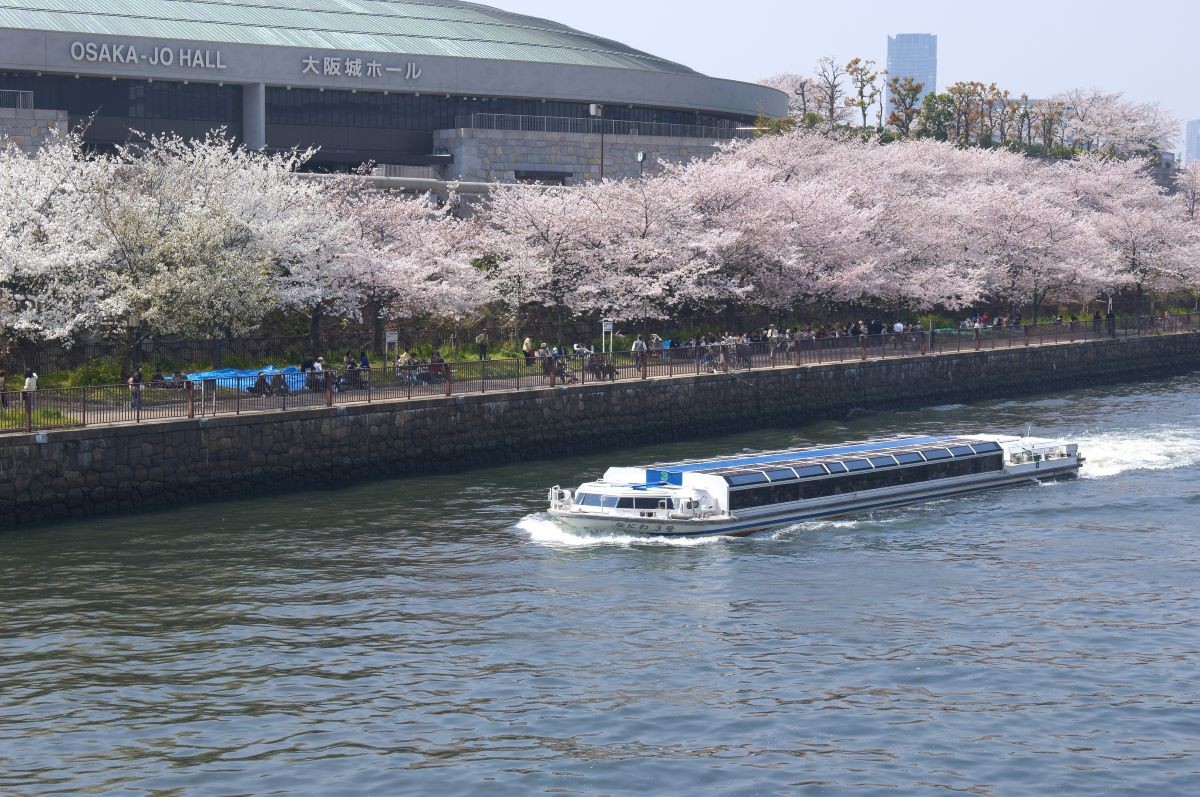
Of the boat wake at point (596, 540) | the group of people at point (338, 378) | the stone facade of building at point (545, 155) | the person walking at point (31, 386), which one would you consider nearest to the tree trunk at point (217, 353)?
the group of people at point (338, 378)

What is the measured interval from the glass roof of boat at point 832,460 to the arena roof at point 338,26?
4936cm

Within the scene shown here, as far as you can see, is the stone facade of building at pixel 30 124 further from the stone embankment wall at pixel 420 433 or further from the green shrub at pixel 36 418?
the green shrub at pixel 36 418

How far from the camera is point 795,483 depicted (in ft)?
157

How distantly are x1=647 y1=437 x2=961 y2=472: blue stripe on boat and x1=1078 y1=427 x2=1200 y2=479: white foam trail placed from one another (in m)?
6.76

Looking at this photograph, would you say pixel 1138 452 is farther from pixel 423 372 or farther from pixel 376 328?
pixel 376 328

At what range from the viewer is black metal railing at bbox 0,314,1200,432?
48750 mm

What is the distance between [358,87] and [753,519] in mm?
53061

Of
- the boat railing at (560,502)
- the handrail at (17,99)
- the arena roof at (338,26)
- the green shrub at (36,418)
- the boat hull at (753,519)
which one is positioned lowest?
the boat hull at (753,519)

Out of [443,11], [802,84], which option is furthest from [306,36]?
[802,84]

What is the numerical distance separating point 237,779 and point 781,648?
1273cm

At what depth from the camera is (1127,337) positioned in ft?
321

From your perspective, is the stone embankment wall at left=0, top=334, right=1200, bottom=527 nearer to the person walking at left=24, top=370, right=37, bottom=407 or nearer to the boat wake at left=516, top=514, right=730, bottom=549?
the person walking at left=24, top=370, right=37, bottom=407

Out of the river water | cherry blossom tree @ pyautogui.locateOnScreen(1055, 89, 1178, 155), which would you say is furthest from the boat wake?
cherry blossom tree @ pyautogui.locateOnScreen(1055, 89, 1178, 155)

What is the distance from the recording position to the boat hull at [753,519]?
44812 mm
